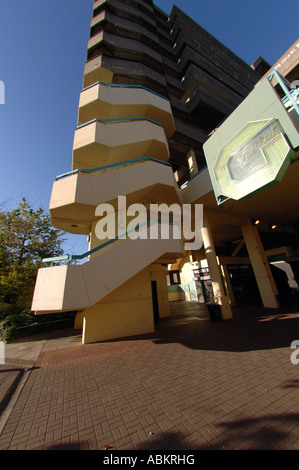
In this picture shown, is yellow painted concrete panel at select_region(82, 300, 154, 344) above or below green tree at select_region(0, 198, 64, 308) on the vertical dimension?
below

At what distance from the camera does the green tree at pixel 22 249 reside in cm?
1272

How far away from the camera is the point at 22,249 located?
15.3 metres

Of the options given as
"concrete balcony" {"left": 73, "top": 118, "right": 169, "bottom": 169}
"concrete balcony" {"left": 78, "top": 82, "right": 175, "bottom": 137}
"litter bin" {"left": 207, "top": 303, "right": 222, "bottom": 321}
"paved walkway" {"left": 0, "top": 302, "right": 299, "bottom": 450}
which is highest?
"concrete balcony" {"left": 78, "top": 82, "right": 175, "bottom": 137}

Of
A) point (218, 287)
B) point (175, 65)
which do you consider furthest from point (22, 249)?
point (175, 65)

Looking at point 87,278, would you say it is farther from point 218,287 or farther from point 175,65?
point 175,65

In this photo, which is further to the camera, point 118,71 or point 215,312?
point 118,71

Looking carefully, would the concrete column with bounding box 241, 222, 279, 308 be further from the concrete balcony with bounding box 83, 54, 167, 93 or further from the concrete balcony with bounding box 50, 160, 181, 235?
the concrete balcony with bounding box 83, 54, 167, 93

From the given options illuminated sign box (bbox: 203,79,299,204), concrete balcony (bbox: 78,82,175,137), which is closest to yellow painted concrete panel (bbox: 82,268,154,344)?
illuminated sign box (bbox: 203,79,299,204)

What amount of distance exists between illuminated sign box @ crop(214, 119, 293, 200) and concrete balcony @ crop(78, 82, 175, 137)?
311 inches

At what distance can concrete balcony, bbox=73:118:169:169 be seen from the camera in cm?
1000

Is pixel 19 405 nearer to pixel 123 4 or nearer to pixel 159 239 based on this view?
pixel 159 239

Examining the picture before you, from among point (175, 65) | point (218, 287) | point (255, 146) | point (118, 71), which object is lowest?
point (218, 287)

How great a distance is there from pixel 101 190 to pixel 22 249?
11578 millimetres
